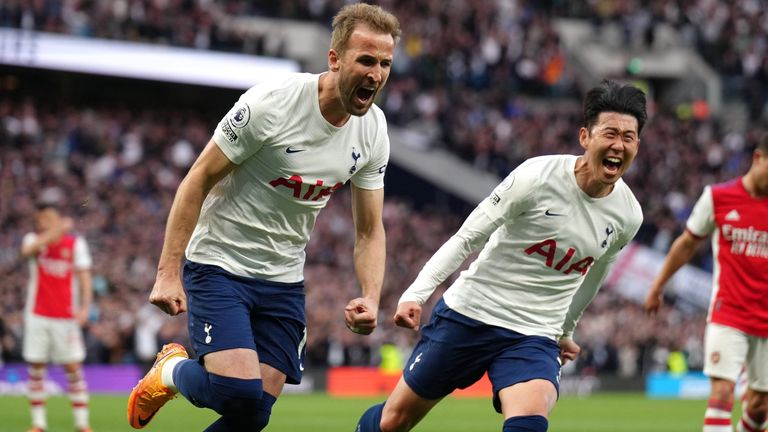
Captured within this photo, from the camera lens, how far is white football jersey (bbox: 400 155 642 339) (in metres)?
7.19

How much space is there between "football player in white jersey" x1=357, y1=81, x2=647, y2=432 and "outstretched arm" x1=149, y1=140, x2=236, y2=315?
4.13 ft

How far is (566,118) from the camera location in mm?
32438

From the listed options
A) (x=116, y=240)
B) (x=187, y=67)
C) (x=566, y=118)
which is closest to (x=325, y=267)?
(x=116, y=240)

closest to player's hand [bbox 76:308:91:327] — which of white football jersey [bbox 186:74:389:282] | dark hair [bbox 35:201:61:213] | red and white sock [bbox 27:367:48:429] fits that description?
red and white sock [bbox 27:367:48:429]

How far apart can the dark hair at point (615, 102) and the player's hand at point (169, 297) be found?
2474mm

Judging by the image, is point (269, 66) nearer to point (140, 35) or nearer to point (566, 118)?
point (140, 35)

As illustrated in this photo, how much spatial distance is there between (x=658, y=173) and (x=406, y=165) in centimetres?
616

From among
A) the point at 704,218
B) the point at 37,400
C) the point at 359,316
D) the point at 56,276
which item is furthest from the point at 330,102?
the point at 56,276

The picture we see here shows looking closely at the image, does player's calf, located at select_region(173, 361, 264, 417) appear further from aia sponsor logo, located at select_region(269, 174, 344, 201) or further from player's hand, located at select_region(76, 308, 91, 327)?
player's hand, located at select_region(76, 308, 91, 327)

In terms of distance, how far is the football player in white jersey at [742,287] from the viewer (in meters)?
9.34

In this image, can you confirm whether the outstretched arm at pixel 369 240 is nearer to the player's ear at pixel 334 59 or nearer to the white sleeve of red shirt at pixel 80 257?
the player's ear at pixel 334 59

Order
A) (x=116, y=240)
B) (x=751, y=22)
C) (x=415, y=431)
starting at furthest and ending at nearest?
(x=751, y=22), (x=116, y=240), (x=415, y=431)

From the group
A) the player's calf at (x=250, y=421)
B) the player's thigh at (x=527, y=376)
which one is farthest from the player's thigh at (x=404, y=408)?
the player's calf at (x=250, y=421)

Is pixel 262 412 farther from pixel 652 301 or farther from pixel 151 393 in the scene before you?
pixel 652 301
